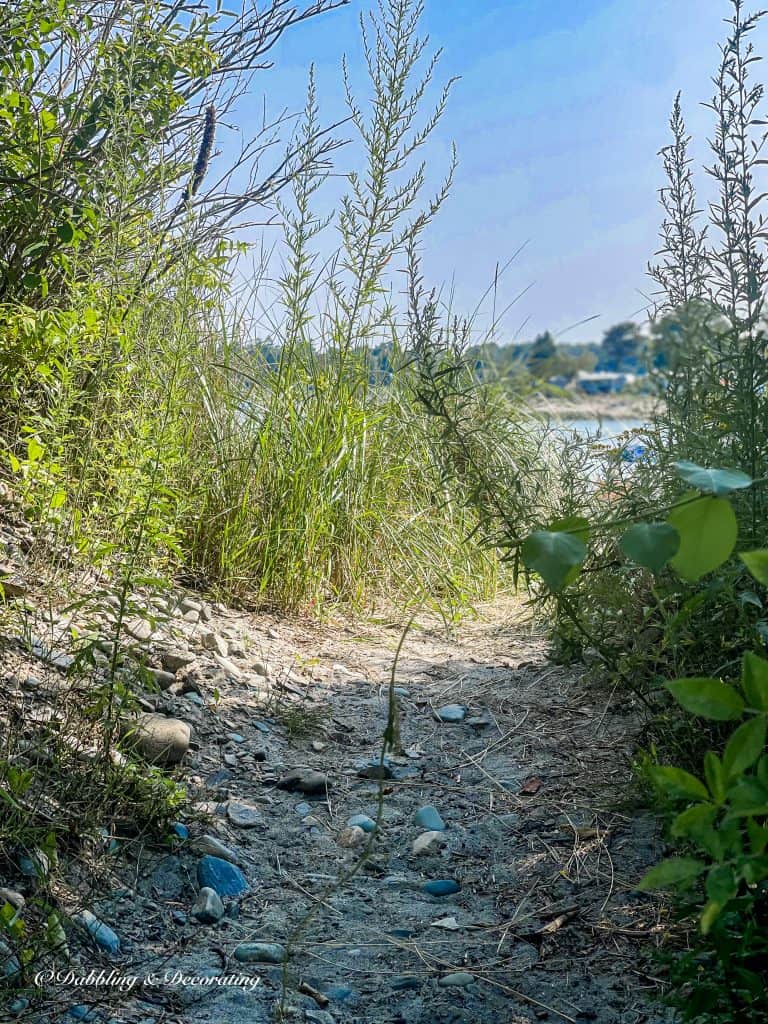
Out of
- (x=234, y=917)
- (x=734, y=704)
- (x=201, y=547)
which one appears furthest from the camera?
(x=201, y=547)

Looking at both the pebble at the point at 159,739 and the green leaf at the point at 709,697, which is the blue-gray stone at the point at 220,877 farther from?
the green leaf at the point at 709,697

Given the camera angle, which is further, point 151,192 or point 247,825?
point 151,192

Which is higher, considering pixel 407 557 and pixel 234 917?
pixel 407 557

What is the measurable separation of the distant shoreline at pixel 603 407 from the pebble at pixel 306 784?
4.44 feet

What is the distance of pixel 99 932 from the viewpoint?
1.72 metres

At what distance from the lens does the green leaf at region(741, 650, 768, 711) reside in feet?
2.77

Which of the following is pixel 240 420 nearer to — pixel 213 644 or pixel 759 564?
pixel 213 644

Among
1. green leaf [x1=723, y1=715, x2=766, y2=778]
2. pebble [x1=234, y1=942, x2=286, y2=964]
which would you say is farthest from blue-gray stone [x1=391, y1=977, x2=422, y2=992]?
green leaf [x1=723, y1=715, x2=766, y2=778]

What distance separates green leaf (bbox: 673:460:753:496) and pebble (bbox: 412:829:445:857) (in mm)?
1687

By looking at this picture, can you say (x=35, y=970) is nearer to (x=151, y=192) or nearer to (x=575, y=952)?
(x=575, y=952)

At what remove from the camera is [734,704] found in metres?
0.83

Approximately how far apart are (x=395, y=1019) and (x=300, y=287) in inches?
123

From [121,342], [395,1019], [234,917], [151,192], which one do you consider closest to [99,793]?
[234,917]

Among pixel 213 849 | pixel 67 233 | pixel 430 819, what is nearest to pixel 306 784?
pixel 430 819
